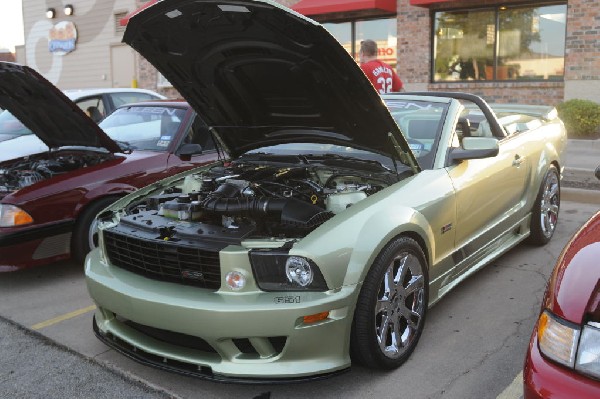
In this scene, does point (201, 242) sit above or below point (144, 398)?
above

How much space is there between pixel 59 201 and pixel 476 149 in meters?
3.22

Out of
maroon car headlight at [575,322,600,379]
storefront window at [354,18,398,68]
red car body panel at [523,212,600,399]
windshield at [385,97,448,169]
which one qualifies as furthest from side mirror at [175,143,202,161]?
storefront window at [354,18,398,68]

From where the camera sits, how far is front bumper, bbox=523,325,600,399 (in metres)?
1.94

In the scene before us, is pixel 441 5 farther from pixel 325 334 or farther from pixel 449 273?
pixel 325 334

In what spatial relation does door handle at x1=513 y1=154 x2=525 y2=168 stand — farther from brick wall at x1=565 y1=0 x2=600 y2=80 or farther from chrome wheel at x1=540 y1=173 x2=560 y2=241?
brick wall at x1=565 y1=0 x2=600 y2=80

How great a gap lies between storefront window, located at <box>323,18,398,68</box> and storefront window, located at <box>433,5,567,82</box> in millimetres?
1232

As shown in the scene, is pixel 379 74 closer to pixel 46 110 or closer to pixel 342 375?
pixel 46 110

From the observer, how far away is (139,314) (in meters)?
3.04

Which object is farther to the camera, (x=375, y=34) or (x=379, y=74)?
(x=375, y=34)

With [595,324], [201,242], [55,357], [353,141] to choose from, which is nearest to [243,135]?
[353,141]

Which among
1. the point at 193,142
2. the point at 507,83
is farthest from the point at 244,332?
the point at 507,83

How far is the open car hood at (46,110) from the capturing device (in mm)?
4969

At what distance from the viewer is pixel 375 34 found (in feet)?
50.1

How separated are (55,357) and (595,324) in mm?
2989
